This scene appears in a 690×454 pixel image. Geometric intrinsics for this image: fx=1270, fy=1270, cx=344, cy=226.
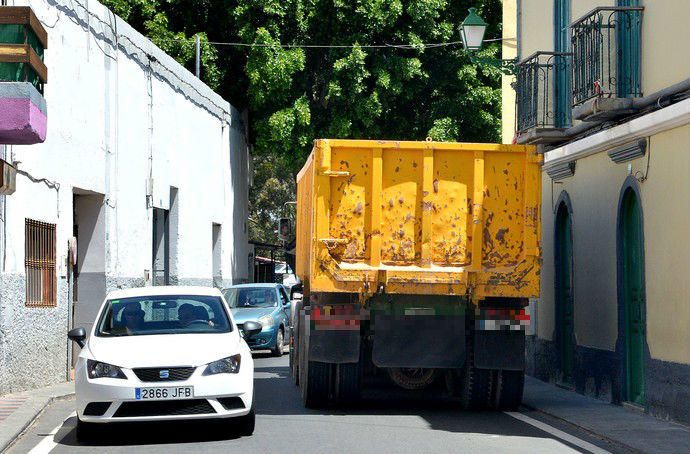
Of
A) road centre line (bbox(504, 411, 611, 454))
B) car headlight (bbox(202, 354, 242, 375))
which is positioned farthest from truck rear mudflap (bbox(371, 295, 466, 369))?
car headlight (bbox(202, 354, 242, 375))

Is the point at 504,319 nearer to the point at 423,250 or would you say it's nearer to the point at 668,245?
the point at 423,250

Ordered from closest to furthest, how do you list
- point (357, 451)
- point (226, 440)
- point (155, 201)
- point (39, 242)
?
point (357, 451) → point (226, 440) → point (39, 242) → point (155, 201)

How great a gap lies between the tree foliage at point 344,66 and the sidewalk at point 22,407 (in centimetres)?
1653

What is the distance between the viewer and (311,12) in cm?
3412

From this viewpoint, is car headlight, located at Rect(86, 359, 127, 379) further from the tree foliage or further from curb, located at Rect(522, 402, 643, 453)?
the tree foliage

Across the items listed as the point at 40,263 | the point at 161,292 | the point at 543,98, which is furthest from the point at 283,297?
the point at 161,292

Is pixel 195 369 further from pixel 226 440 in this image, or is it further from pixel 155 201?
pixel 155 201

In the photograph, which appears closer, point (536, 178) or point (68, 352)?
point (536, 178)

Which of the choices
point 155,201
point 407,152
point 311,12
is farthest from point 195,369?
point 311,12

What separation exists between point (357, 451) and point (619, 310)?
20.0 ft

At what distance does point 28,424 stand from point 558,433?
5627 mm

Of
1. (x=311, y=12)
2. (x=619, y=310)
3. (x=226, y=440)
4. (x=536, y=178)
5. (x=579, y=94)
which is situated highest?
(x=311, y=12)

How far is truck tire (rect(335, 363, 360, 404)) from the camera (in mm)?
14695

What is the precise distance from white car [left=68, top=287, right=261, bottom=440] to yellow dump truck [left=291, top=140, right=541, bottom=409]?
72.3 inches
